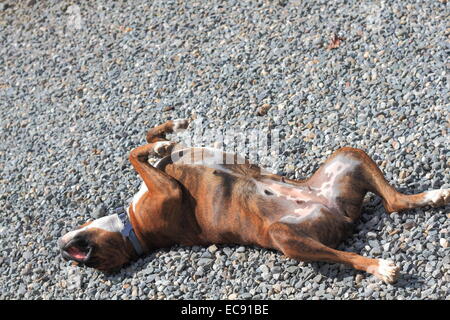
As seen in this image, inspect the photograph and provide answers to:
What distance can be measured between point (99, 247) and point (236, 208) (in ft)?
3.00

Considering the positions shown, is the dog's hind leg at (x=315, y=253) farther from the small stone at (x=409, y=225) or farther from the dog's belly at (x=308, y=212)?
the small stone at (x=409, y=225)

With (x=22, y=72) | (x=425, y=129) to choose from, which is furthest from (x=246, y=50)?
(x=22, y=72)

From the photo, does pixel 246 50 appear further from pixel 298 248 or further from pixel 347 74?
pixel 298 248

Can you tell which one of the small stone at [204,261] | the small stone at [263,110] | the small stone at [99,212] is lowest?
the small stone at [204,261]

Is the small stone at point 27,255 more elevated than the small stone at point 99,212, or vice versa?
the small stone at point 99,212

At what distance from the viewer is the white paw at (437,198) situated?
414 centimetres

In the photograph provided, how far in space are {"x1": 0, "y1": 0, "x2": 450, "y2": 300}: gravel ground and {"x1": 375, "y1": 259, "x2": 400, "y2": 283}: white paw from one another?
0.05 m

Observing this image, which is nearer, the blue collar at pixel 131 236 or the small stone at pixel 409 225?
the small stone at pixel 409 225

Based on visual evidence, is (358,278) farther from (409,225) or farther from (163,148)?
(163,148)

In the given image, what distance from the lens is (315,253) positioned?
406cm

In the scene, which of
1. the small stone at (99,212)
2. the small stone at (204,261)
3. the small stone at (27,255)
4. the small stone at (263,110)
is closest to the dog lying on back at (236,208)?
the small stone at (204,261)

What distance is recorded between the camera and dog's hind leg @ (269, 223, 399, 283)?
12.7 ft

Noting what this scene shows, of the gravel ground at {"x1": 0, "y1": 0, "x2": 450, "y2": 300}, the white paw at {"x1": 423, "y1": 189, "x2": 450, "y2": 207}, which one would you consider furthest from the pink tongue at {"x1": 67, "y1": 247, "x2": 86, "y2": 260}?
the white paw at {"x1": 423, "y1": 189, "x2": 450, "y2": 207}

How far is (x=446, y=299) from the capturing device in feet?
12.2
